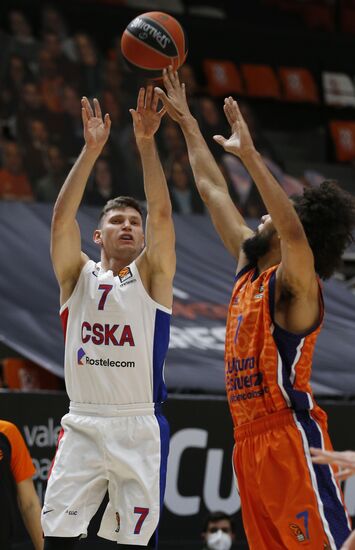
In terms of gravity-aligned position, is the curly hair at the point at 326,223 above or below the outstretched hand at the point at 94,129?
below

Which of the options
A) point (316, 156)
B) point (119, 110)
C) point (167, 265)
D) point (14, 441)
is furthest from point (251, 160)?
point (316, 156)

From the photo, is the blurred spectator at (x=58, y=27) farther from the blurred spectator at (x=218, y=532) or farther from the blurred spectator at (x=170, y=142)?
the blurred spectator at (x=218, y=532)

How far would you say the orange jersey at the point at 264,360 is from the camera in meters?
4.90

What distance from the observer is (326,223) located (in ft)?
16.5

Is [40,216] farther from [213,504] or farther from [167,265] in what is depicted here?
[167,265]

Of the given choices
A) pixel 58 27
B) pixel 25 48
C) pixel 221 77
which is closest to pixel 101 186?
pixel 25 48

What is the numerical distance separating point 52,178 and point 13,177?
438 mm

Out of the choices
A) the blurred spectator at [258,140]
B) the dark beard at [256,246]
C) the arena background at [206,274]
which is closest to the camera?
the dark beard at [256,246]

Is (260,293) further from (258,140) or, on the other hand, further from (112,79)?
(258,140)

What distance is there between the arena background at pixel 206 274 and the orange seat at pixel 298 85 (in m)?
0.08

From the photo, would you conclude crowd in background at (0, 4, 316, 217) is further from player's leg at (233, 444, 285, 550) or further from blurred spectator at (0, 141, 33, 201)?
player's leg at (233, 444, 285, 550)

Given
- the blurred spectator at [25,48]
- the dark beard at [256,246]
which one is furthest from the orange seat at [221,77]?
the dark beard at [256,246]

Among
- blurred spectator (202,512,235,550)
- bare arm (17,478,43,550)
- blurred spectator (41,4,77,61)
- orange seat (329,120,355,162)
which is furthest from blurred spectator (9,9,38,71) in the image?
bare arm (17,478,43,550)

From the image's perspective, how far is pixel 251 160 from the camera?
15.7ft
